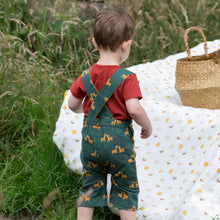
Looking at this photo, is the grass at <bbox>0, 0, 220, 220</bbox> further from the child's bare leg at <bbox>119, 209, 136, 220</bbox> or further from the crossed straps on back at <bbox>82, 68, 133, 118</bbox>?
the crossed straps on back at <bbox>82, 68, 133, 118</bbox>

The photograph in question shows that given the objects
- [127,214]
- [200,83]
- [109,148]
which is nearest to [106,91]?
→ [109,148]

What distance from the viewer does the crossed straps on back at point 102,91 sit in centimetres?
184

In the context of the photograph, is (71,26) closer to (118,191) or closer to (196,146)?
(196,146)

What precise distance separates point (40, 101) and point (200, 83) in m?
1.20

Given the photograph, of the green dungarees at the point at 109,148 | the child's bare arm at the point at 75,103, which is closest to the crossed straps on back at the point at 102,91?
the green dungarees at the point at 109,148

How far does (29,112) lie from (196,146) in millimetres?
1274

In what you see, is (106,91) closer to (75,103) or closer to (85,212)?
(75,103)

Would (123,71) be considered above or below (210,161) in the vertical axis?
above

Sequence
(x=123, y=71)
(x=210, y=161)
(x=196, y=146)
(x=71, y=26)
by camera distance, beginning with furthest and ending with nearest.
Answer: (x=71, y=26) → (x=196, y=146) → (x=210, y=161) → (x=123, y=71)

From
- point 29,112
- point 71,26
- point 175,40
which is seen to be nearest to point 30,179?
point 29,112

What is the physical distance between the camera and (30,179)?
2572 millimetres

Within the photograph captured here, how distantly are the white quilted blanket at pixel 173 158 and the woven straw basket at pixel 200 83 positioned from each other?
0.17 meters

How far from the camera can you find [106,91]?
73.2 inches

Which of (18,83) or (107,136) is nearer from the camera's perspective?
(107,136)
